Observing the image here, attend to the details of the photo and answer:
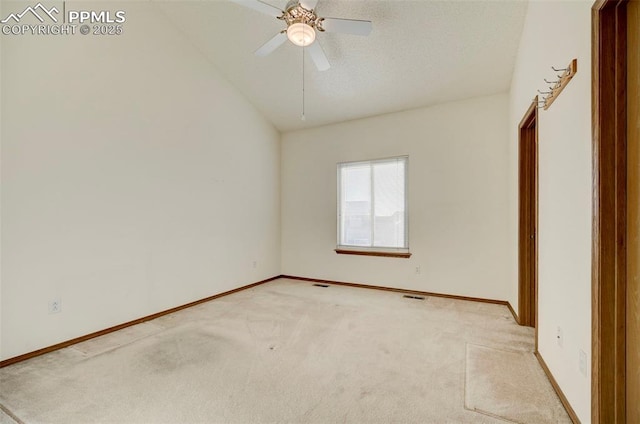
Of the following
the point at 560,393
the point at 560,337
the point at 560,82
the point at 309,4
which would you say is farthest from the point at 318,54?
the point at 560,393

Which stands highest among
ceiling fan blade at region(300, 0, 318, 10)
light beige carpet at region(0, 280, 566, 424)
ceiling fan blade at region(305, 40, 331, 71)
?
ceiling fan blade at region(300, 0, 318, 10)

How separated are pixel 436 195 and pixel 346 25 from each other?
8.33 ft

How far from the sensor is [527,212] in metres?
3.05

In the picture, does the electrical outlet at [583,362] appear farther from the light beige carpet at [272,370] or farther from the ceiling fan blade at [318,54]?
the ceiling fan blade at [318,54]

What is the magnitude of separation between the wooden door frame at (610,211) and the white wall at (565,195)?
0.13 metres

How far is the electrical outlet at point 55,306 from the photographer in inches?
100

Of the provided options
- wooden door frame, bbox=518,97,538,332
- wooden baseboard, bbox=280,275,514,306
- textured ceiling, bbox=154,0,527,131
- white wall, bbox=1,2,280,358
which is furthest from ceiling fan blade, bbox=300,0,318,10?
wooden baseboard, bbox=280,275,514,306

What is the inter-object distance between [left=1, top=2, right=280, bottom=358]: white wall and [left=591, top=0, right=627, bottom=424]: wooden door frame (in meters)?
3.63

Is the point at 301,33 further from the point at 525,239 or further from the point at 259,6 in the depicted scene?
the point at 525,239

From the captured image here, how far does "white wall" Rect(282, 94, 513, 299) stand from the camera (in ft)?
12.5

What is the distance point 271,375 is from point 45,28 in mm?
3294

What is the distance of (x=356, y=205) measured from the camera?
4805 mm

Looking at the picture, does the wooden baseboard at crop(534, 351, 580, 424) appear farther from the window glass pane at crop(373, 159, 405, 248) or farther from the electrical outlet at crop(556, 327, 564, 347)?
the window glass pane at crop(373, 159, 405, 248)

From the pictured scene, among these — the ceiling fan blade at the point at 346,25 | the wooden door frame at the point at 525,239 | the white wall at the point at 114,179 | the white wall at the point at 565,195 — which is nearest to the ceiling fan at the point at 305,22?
the ceiling fan blade at the point at 346,25
